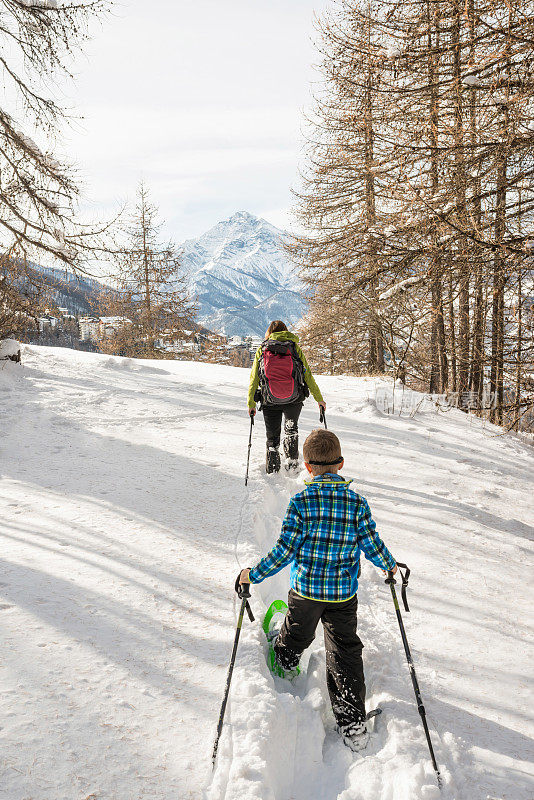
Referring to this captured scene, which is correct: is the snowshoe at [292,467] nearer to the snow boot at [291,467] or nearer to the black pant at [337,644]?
the snow boot at [291,467]

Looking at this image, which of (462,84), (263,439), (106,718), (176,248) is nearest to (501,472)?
(263,439)

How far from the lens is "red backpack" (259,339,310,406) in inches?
221

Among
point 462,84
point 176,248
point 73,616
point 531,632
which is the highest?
point 176,248

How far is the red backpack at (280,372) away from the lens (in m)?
5.61

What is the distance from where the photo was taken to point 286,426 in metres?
6.16

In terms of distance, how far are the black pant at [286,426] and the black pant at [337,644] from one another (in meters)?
3.18

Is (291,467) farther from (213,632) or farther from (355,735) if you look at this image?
(355,735)

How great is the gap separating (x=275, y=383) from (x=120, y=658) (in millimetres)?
3491

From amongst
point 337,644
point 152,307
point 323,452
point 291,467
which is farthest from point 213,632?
point 152,307

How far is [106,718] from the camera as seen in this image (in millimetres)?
2324

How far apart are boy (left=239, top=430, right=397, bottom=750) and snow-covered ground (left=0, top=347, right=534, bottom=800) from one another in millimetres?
288

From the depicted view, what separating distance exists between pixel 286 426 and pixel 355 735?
12.8 ft

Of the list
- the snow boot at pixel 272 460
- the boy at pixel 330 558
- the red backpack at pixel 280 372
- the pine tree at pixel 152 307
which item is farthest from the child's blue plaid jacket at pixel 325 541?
the pine tree at pixel 152 307

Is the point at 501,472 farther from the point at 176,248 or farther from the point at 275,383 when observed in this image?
the point at 176,248
